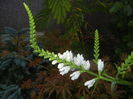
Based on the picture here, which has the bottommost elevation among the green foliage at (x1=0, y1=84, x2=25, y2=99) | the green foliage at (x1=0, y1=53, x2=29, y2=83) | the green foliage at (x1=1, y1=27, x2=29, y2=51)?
the green foliage at (x1=0, y1=84, x2=25, y2=99)

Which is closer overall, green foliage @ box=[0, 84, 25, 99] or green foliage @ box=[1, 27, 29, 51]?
green foliage @ box=[0, 84, 25, 99]


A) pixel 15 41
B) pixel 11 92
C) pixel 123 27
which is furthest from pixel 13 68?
pixel 123 27

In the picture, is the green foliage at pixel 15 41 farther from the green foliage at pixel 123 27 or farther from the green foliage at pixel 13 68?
the green foliage at pixel 123 27

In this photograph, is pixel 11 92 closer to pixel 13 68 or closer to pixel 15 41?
pixel 13 68

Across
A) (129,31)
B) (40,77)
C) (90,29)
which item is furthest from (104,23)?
(40,77)

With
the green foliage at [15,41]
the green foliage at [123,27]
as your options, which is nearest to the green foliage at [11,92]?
the green foliage at [15,41]

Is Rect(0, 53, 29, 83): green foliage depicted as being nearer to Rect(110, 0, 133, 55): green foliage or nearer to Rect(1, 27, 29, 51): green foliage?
Rect(1, 27, 29, 51): green foliage

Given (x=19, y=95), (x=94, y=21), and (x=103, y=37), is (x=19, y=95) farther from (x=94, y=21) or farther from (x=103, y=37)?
(x=94, y=21)

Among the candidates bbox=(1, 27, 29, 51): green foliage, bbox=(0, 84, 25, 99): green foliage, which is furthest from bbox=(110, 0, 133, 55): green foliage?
bbox=(0, 84, 25, 99): green foliage
